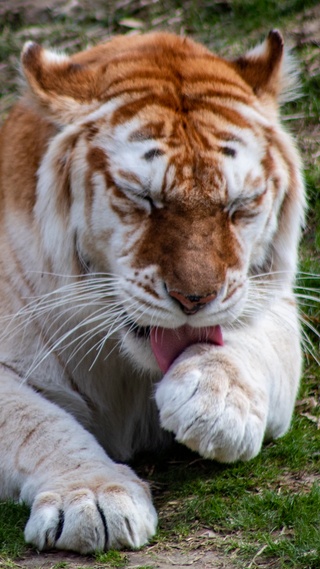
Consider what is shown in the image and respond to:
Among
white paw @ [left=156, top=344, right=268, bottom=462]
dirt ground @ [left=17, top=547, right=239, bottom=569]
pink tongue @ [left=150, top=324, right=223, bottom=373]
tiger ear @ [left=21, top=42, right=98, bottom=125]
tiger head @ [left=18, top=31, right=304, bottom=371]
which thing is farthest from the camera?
tiger ear @ [left=21, top=42, right=98, bottom=125]

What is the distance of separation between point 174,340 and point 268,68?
1.17 metres

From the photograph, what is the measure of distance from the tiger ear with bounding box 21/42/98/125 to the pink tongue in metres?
0.85

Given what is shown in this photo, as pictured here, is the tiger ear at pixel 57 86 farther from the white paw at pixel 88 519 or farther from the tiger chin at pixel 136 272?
the white paw at pixel 88 519

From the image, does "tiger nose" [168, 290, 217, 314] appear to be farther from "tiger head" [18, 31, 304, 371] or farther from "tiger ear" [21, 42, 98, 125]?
"tiger ear" [21, 42, 98, 125]

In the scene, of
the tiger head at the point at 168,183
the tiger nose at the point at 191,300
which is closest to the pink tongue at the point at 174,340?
the tiger head at the point at 168,183

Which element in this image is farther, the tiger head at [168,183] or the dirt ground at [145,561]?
the tiger head at [168,183]

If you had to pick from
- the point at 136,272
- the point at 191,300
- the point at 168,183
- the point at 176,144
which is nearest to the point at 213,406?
the point at 191,300

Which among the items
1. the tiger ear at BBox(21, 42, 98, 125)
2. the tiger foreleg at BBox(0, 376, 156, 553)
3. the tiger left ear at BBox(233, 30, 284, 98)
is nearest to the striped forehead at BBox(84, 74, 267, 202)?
the tiger ear at BBox(21, 42, 98, 125)

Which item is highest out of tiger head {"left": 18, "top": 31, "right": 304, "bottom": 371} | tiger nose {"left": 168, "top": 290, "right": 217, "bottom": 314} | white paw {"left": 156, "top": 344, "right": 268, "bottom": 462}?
tiger head {"left": 18, "top": 31, "right": 304, "bottom": 371}

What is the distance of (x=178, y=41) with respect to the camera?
4.10m

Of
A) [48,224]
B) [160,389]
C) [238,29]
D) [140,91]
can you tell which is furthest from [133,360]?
[238,29]

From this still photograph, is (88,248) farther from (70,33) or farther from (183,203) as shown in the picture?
(70,33)

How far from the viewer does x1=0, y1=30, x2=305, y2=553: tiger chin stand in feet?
10.9

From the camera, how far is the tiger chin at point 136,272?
3322 millimetres
